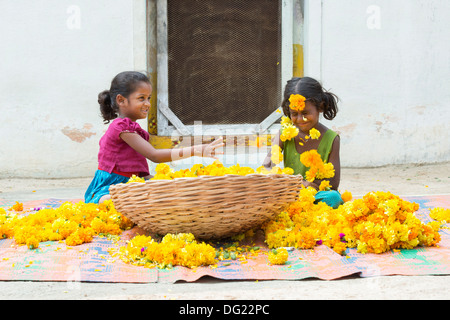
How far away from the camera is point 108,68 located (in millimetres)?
5754

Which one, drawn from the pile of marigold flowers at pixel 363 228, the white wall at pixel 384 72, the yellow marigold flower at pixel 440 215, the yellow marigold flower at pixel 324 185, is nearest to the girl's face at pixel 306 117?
the yellow marigold flower at pixel 324 185

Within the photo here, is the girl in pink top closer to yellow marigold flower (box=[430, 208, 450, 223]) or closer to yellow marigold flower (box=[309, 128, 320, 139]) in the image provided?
yellow marigold flower (box=[309, 128, 320, 139])

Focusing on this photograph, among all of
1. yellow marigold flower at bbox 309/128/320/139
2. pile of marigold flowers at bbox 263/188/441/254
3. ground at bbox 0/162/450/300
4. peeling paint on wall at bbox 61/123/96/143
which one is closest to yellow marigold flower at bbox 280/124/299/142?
yellow marigold flower at bbox 309/128/320/139

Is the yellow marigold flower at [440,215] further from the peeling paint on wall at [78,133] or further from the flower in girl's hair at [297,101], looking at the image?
the peeling paint on wall at [78,133]

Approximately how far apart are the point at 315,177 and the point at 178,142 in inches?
112

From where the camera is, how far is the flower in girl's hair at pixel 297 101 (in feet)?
10.9

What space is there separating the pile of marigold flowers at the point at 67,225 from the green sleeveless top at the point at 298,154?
119cm

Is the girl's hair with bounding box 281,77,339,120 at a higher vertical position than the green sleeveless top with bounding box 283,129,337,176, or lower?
higher

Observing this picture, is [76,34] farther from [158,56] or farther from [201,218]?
[201,218]

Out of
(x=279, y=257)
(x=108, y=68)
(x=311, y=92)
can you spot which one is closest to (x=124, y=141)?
(x=311, y=92)

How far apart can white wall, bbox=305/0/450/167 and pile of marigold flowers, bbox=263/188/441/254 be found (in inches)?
134

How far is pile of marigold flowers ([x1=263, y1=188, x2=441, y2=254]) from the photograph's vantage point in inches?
101

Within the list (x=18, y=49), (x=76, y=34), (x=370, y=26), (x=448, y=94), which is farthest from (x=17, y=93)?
(x=448, y=94)
